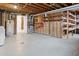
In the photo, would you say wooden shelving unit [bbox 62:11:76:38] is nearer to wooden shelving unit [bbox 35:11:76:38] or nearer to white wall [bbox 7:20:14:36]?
wooden shelving unit [bbox 35:11:76:38]

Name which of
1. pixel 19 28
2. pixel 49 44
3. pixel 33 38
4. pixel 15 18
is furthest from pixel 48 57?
pixel 15 18

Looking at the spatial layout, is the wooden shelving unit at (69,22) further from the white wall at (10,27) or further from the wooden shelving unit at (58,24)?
the white wall at (10,27)

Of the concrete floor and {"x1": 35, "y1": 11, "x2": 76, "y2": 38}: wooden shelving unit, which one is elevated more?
{"x1": 35, "y1": 11, "x2": 76, "y2": 38}: wooden shelving unit

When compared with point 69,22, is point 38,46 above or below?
below

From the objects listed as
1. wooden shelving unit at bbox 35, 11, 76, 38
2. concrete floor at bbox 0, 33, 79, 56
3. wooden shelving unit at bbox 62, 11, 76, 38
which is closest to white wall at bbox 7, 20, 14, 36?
concrete floor at bbox 0, 33, 79, 56

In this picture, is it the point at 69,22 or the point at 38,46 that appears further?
the point at 38,46

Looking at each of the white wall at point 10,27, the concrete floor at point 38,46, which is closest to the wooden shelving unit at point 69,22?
the concrete floor at point 38,46

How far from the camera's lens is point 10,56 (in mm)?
2869

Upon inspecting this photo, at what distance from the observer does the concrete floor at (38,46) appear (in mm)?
2938

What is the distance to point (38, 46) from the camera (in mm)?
3160

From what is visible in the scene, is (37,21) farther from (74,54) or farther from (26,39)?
(74,54)

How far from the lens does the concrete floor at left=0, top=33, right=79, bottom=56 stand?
294 centimetres

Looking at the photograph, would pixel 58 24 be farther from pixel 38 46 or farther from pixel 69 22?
pixel 38 46

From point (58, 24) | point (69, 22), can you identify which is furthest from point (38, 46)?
point (69, 22)
